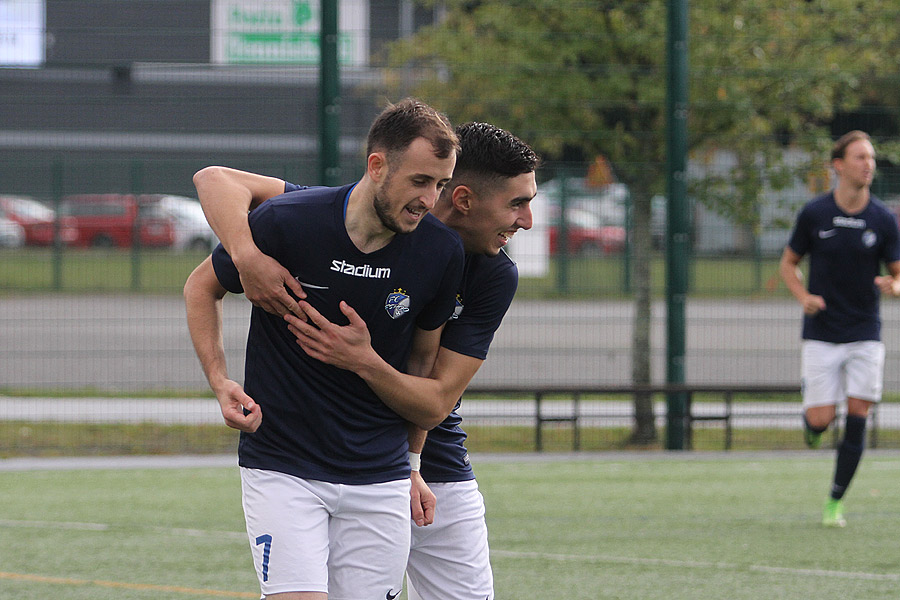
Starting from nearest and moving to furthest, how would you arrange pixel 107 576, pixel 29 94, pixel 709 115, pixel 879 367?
pixel 107 576 → pixel 879 367 → pixel 29 94 → pixel 709 115

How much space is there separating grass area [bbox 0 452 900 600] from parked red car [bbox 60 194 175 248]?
2091 mm

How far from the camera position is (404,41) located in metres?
10.2

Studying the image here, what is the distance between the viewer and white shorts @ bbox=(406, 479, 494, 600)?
12.1 feet

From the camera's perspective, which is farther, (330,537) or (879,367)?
(879,367)

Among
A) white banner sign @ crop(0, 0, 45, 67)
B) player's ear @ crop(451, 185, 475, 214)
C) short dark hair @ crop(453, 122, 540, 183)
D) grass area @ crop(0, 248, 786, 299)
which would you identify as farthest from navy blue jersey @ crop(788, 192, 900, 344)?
white banner sign @ crop(0, 0, 45, 67)

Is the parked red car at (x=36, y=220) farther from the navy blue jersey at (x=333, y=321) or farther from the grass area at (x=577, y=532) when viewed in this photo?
the navy blue jersey at (x=333, y=321)

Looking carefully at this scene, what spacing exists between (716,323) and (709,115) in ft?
5.53

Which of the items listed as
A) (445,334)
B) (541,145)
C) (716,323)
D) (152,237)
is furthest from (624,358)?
(445,334)

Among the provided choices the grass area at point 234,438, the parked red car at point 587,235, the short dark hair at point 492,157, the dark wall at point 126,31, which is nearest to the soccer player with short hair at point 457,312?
the short dark hair at point 492,157

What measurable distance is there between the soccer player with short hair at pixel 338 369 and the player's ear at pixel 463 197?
16 centimetres

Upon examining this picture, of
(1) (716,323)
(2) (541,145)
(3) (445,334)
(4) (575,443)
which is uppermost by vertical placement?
(2) (541,145)

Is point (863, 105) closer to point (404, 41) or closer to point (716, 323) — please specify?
point (716, 323)

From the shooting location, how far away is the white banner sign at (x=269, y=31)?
30.8 feet

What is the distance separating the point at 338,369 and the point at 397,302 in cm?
23
